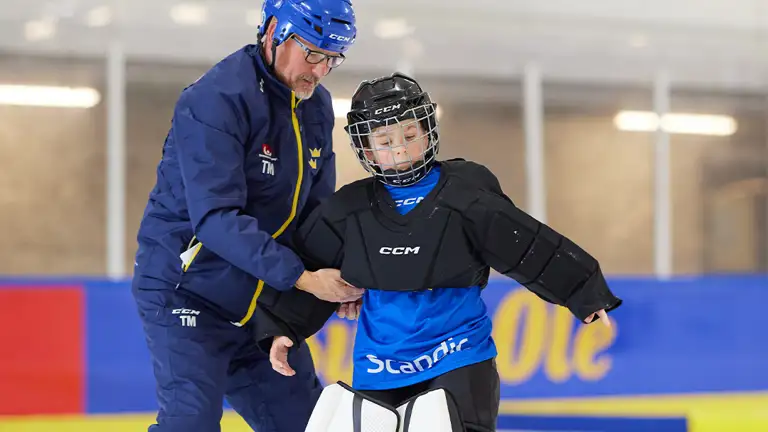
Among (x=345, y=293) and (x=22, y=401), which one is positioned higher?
(x=345, y=293)

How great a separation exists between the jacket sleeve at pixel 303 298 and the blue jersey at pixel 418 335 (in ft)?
0.60

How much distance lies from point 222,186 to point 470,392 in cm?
79

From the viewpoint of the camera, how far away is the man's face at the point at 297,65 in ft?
8.36

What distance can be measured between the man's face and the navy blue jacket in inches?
1.1

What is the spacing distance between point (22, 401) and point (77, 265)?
2831 millimetres

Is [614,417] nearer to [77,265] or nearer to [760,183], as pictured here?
[77,265]

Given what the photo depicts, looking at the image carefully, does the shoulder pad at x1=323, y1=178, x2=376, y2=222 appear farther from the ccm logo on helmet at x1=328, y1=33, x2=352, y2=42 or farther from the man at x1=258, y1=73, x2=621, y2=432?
the ccm logo on helmet at x1=328, y1=33, x2=352, y2=42

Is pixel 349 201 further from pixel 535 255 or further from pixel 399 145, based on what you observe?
pixel 535 255

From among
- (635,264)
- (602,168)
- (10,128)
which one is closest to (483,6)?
(602,168)

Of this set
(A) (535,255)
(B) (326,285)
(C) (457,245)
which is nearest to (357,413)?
(B) (326,285)

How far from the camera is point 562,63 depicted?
882 cm

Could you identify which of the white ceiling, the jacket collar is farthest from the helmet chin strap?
the white ceiling

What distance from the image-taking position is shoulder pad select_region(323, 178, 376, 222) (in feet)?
8.12

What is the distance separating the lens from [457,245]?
93.0 inches
